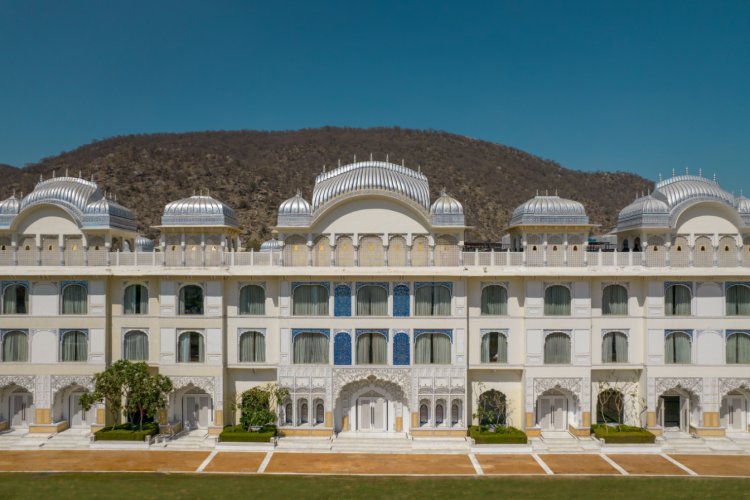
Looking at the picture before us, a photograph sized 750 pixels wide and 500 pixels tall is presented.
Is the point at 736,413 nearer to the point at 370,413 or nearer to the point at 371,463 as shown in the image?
the point at 370,413

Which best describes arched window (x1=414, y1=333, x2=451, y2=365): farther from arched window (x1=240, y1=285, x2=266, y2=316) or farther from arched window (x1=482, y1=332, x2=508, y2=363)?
arched window (x1=240, y1=285, x2=266, y2=316)

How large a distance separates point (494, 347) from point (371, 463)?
7741mm

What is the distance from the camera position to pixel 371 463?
24312mm

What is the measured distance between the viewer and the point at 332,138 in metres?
88.6

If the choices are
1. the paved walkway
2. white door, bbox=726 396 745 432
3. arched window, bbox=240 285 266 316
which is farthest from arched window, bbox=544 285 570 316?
arched window, bbox=240 285 266 316

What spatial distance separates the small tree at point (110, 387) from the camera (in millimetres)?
26188

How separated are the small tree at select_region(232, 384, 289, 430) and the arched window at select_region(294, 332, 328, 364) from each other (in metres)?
1.67

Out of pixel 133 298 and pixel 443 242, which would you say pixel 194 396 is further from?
pixel 443 242

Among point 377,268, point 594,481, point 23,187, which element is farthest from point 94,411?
point 23,187

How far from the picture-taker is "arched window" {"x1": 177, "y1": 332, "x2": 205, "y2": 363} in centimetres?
2775

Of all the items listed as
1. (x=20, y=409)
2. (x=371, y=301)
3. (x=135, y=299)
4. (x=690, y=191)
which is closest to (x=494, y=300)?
(x=371, y=301)

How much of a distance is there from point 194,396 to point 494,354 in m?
14.1

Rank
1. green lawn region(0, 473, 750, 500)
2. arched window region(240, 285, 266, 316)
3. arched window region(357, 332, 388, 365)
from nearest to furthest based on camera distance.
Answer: green lawn region(0, 473, 750, 500) < arched window region(357, 332, 388, 365) < arched window region(240, 285, 266, 316)

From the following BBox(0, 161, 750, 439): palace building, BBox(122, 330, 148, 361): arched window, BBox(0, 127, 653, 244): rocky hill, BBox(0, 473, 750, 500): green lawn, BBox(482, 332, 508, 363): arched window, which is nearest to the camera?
BBox(0, 473, 750, 500): green lawn
